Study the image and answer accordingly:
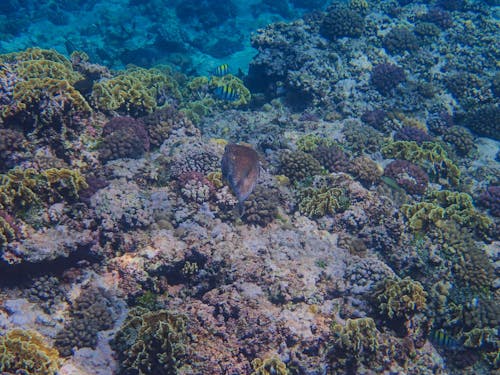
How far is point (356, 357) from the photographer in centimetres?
468

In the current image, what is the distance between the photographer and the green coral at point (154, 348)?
14.2ft

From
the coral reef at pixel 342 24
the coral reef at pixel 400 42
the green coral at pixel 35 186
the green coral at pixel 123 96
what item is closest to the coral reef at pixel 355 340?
the green coral at pixel 35 186

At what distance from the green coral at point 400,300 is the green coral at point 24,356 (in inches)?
186

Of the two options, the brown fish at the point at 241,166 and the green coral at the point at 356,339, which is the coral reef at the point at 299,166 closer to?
the brown fish at the point at 241,166

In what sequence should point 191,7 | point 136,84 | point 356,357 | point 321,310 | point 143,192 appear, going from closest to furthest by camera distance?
1. point 356,357
2. point 321,310
3. point 143,192
4. point 136,84
5. point 191,7

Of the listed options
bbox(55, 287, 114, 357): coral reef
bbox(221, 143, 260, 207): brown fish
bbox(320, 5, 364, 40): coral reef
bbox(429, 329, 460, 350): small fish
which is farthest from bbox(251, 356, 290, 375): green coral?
bbox(320, 5, 364, 40): coral reef

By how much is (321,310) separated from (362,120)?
8609 millimetres

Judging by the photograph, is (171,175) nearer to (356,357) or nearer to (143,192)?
(143,192)

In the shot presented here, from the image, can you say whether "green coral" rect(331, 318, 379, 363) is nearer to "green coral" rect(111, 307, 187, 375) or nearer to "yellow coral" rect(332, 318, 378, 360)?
"yellow coral" rect(332, 318, 378, 360)

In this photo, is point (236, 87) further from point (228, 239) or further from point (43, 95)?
point (228, 239)

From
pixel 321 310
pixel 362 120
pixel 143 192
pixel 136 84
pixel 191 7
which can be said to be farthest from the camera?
pixel 191 7

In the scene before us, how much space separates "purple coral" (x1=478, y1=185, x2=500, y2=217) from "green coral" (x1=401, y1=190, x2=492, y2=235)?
3.24 feet

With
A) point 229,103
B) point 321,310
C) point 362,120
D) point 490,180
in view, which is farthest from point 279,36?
point 321,310

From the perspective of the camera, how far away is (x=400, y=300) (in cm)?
513
